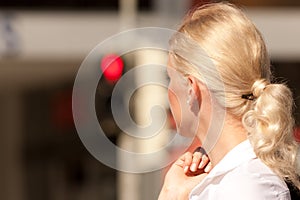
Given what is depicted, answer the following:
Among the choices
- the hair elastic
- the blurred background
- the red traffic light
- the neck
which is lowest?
the blurred background

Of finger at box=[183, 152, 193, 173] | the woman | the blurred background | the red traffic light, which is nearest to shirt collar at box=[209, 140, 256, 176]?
→ the woman

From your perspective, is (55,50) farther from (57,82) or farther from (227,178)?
(227,178)

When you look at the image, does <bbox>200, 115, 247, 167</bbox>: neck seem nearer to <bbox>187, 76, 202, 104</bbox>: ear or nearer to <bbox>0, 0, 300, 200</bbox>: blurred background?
<bbox>187, 76, 202, 104</bbox>: ear

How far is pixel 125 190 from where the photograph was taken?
7.73 metres

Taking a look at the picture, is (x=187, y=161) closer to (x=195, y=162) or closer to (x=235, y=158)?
(x=195, y=162)

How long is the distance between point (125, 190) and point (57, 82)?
261 centimetres

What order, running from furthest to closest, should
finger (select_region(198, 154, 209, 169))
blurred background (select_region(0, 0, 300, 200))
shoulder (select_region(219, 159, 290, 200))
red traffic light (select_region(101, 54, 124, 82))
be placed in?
1. blurred background (select_region(0, 0, 300, 200))
2. red traffic light (select_region(101, 54, 124, 82))
3. finger (select_region(198, 154, 209, 169))
4. shoulder (select_region(219, 159, 290, 200))

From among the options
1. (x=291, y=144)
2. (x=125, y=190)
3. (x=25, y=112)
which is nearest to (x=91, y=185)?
(x=25, y=112)

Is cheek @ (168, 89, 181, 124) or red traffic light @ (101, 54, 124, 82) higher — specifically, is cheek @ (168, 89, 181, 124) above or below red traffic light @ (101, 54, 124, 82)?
above

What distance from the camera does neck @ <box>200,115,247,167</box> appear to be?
2287 mm

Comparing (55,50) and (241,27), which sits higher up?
(241,27)

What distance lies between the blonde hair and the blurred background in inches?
112

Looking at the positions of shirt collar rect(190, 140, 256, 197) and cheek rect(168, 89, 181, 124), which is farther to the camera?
cheek rect(168, 89, 181, 124)

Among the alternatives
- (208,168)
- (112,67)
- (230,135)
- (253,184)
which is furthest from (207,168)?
(112,67)
